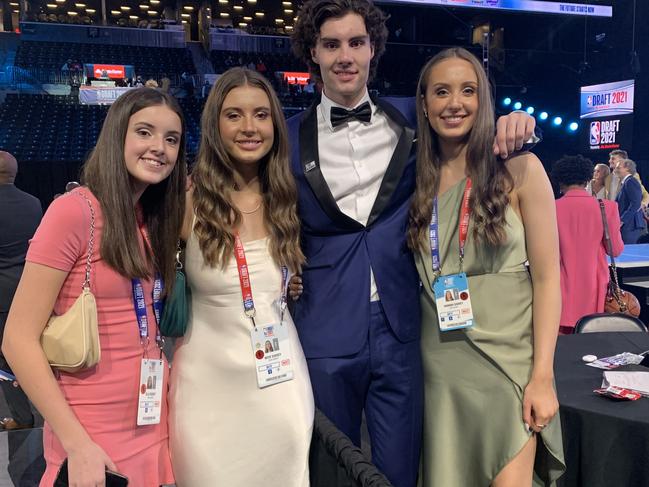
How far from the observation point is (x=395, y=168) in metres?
1.63

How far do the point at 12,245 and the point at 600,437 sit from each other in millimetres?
3487

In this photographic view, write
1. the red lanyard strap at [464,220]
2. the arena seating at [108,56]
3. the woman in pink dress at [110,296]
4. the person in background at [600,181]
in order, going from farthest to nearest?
the arena seating at [108,56]
the person in background at [600,181]
the red lanyard strap at [464,220]
the woman in pink dress at [110,296]

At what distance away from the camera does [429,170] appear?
1606mm

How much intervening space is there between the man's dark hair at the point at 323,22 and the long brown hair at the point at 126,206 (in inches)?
24.0

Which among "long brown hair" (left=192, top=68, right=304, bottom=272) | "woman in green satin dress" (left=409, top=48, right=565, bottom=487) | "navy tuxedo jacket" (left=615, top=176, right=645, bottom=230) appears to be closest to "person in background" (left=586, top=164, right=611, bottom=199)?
"navy tuxedo jacket" (left=615, top=176, right=645, bottom=230)

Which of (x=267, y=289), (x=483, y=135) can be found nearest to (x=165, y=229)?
(x=267, y=289)

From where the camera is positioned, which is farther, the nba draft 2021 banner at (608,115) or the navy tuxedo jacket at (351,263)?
the nba draft 2021 banner at (608,115)

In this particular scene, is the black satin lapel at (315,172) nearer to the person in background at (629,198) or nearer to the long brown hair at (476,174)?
the long brown hair at (476,174)

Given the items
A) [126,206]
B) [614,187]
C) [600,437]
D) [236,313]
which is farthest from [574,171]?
[614,187]

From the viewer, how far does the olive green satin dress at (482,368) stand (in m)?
1.51

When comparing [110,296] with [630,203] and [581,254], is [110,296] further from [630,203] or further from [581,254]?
[630,203]

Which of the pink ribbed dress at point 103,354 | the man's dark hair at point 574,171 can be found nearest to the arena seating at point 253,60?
the man's dark hair at point 574,171

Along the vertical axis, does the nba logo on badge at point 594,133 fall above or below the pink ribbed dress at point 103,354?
above

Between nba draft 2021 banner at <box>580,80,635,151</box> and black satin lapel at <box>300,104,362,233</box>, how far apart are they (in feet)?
37.5
